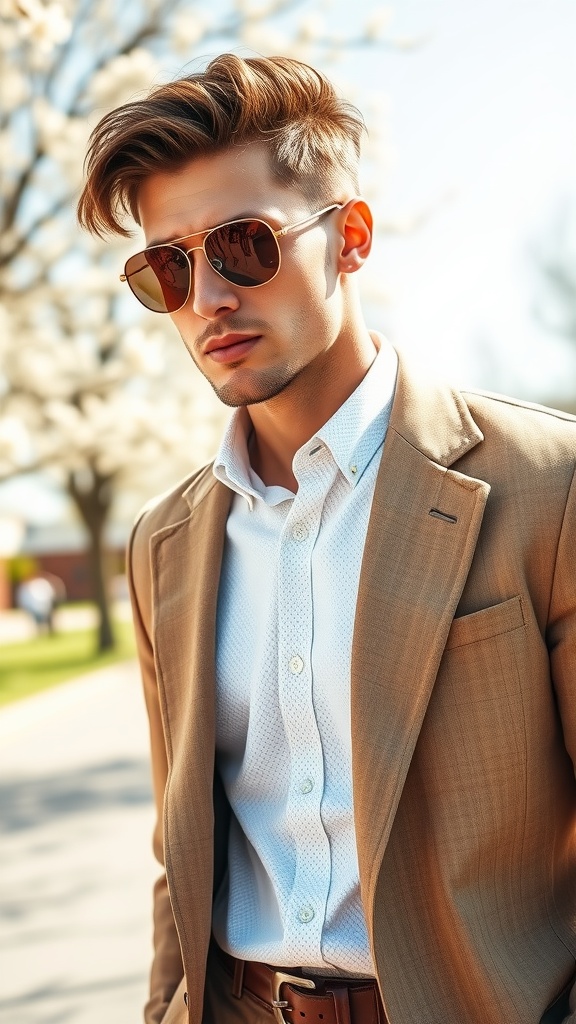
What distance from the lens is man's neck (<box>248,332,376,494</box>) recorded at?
260cm

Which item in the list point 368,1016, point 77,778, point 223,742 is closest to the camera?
point 368,1016

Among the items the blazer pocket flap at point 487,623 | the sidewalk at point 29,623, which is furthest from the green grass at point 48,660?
the blazer pocket flap at point 487,623

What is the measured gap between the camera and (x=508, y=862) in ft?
7.04

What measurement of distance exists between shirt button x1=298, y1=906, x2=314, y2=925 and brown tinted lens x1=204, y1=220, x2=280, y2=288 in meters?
1.29

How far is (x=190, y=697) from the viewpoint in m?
2.50

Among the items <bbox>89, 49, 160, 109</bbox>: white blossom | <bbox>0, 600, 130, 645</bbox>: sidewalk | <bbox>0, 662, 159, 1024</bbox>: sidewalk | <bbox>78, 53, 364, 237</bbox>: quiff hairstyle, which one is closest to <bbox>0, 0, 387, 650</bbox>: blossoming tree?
<bbox>89, 49, 160, 109</bbox>: white blossom

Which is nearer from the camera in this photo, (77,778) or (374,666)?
(374,666)

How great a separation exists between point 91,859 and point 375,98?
35.5 feet

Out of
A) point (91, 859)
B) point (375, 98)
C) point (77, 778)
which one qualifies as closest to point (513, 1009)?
point (91, 859)

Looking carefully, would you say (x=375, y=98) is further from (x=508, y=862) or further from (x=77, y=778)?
(x=508, y=862)

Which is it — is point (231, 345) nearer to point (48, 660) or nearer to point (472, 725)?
point (472, 725)

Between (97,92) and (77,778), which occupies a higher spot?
(97,92)

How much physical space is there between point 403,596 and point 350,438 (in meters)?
0.43

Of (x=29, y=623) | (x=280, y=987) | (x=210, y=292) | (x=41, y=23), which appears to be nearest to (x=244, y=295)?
(x=210, y=292)
